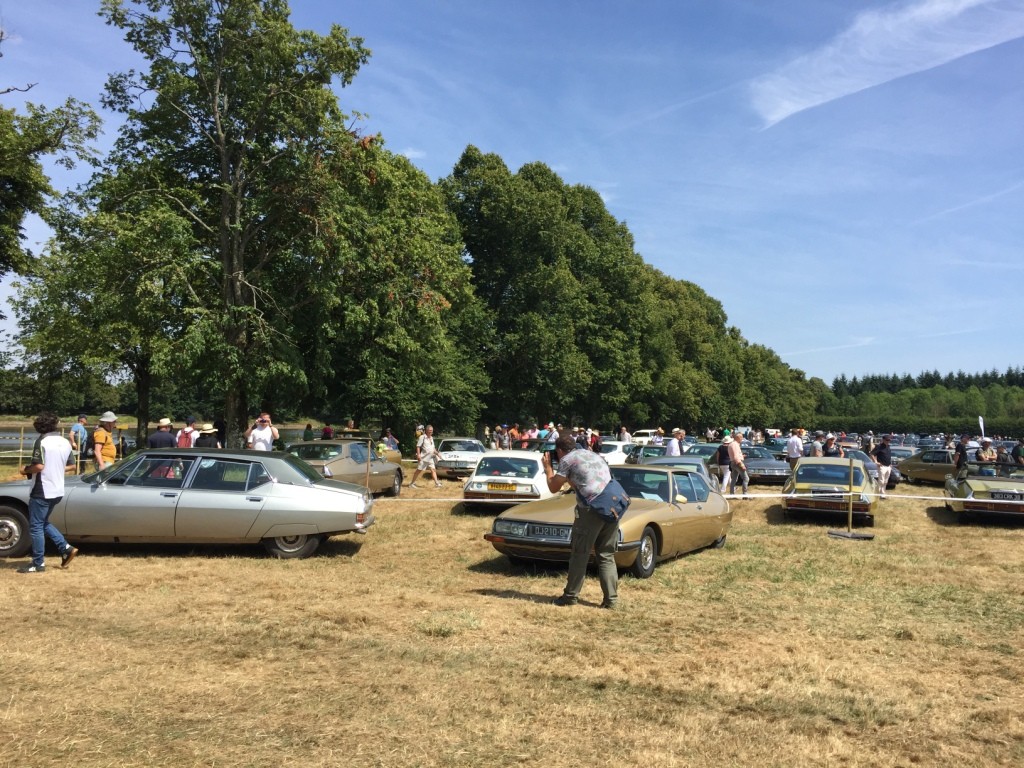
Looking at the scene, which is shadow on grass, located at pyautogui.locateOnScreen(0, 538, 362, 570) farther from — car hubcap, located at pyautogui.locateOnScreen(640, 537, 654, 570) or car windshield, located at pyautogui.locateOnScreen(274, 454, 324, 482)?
car hubcap, located at pyautogui.locateOnScreen(640, 537, 654, 570)

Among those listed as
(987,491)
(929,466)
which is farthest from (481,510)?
(929,466)

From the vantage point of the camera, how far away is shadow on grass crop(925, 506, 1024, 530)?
15.9 meters

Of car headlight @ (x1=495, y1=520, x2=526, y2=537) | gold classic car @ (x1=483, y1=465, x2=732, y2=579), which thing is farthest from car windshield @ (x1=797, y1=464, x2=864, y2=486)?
car headlight @ (x1=495, y1=520, x2=526, y2=537)

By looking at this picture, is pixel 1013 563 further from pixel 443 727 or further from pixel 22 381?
pixel 22 381

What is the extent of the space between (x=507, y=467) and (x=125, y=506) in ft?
27.5

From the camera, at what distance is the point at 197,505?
10484mm

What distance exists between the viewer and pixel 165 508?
410 inches

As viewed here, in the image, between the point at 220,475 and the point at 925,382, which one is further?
the point at 925,382

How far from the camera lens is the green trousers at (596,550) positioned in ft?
26.5

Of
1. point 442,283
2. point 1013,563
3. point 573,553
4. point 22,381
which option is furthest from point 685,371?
point 573,553

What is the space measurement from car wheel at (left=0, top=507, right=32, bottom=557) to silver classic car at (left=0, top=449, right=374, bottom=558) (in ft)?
0.04

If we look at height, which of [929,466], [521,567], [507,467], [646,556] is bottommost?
[521,567]

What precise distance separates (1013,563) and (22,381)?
127 feet

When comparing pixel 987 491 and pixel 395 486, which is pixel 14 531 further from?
pixel 987 491
